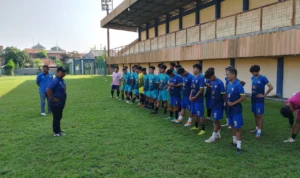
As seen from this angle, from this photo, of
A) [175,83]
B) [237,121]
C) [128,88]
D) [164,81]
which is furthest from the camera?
[128,88]

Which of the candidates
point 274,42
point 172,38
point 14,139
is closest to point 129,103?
point 14,139

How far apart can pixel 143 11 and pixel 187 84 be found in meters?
20.0

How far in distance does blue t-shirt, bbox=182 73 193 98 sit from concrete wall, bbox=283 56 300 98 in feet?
22.1

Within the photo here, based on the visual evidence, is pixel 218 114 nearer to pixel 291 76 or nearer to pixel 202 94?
pixel 202 94

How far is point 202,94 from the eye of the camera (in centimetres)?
623

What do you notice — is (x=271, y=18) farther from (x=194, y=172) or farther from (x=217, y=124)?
(x=194, y=172)

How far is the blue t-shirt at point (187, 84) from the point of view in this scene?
276 inches

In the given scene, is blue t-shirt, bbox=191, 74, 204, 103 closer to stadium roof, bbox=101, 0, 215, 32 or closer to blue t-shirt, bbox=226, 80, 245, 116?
blue t-shirt, bbox=226, 80, 245, 116

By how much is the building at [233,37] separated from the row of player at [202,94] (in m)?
4.31

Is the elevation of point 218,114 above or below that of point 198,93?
below

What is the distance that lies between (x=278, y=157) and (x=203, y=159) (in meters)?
1.41

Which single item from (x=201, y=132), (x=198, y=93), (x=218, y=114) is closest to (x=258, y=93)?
(x=218, y=114)

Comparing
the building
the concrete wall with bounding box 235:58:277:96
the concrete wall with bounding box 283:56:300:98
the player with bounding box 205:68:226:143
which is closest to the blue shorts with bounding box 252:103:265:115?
the player with bounding box 205:68:226:143

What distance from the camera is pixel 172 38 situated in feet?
62.7
